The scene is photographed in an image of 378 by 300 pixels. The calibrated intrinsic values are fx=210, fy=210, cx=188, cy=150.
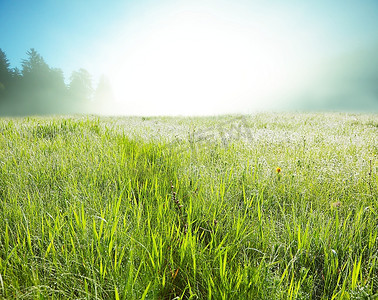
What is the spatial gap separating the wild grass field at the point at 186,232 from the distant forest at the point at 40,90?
5276 centimetres

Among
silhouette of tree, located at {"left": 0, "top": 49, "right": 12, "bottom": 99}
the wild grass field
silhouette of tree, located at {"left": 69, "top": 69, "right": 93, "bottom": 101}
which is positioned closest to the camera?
the wild grass field

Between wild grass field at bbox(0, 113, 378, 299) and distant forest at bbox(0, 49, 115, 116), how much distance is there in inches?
2077

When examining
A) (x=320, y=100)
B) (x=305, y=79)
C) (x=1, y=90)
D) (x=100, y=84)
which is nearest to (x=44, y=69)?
(x=1, y=90)

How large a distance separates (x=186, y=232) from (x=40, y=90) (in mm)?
80010

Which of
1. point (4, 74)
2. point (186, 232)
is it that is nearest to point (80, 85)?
point (4, 74)

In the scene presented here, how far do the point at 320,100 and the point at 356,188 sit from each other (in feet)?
490

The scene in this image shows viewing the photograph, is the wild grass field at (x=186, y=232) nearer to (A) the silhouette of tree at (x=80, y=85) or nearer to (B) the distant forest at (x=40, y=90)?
(B) the distant forest at (x=40, y=90)

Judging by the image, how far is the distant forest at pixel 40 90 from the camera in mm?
53031

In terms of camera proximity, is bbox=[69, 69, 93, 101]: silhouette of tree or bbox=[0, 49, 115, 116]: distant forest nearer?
bbox=[0, 49, 115, 116]: distant forest

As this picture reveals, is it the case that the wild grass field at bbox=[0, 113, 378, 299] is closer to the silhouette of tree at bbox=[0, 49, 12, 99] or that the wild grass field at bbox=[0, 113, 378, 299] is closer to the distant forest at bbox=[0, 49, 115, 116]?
the distant forest at bbox=[0, 49, 115, 116]

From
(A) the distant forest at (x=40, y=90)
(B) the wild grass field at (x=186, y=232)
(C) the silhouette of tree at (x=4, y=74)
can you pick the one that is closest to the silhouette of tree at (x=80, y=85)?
(A) the distant forest at (x=40, y=90)

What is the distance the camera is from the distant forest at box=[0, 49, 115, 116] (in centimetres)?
5303

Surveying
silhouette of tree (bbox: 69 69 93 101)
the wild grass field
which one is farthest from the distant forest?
the wild grass field

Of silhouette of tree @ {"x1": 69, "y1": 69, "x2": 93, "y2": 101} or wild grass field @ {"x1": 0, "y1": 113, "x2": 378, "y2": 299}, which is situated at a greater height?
silhouette of tree @ {"x1": 69, "y1": 69, "x2": 93, "y2": 101}
